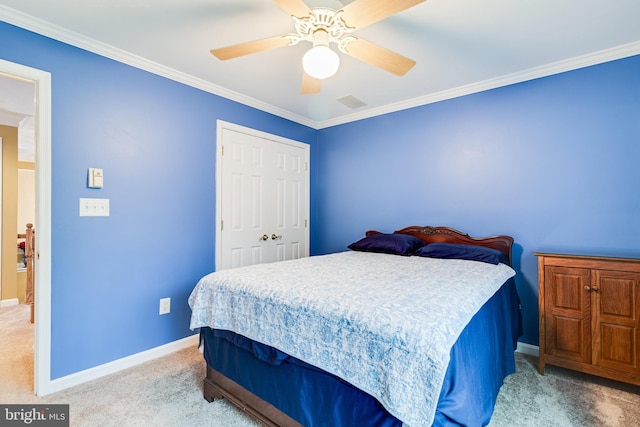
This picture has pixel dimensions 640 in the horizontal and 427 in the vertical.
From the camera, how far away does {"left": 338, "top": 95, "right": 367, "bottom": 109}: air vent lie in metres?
3.29

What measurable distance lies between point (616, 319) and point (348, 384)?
6.67 feet

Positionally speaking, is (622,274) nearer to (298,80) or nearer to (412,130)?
(412,130)

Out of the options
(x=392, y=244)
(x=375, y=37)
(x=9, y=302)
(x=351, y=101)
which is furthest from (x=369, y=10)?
(x=9, y=302)

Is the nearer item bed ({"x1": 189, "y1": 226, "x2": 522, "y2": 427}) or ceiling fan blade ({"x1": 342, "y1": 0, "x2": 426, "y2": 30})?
bed ({"x1": 189, "y1": 226, "x2": 522, "y2": 427})

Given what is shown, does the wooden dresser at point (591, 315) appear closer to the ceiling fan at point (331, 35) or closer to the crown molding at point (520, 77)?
the crown molding at point (520, 77)

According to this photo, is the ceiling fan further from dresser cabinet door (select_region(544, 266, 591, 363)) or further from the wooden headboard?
dresser cabinet door (select_region(544, 266, 591, 363))

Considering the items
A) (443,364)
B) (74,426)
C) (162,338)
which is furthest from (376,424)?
(162,338)

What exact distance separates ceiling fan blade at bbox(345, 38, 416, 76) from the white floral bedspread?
4.56 feet

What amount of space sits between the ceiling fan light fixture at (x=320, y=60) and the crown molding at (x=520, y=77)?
6.41 feet

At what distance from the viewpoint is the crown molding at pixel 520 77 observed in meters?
2.32

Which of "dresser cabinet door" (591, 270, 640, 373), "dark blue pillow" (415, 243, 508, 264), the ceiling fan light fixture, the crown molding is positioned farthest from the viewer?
"dark blue pillow" (415, 243, 508, 264)

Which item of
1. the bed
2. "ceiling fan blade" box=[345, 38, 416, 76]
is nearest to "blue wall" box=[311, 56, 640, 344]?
the bed

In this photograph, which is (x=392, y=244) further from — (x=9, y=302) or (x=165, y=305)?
(x=9, y=302)

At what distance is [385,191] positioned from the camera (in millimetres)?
3629
